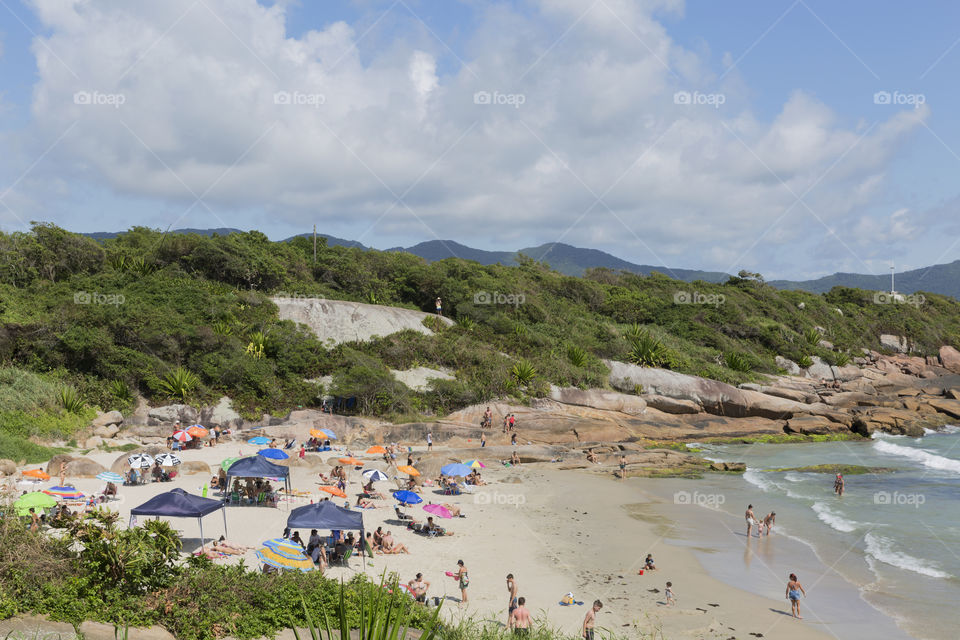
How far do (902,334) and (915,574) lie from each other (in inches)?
2938

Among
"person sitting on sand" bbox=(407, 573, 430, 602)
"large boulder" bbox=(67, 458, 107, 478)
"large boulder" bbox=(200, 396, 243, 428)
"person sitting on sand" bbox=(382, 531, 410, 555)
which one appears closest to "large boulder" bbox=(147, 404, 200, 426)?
"large boulder" bbox=(200, 396, 243, 428)

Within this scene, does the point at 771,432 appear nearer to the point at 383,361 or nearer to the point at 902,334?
the point at 383,361

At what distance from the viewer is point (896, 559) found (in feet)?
58.8

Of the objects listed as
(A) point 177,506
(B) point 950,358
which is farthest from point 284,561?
(B) point 950,358

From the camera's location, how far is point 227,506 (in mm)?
19469

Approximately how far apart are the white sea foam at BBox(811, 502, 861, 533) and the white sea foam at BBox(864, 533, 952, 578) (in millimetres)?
1001

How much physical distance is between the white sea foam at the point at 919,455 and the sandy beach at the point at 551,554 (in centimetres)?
1748

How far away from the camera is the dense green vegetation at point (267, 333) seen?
30.9 m

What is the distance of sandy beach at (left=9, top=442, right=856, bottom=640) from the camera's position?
44.9ft

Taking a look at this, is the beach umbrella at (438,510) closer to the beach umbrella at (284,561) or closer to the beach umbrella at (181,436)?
the beach umbrella at (284,561)

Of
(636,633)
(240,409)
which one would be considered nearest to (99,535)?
(636,633)

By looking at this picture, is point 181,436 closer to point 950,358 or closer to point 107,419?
point 107,419

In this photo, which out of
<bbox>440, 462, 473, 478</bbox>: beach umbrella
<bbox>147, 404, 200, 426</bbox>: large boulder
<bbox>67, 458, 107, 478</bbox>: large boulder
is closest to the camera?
<bbox>67, 458, 107, 478</bbox>: large boulder

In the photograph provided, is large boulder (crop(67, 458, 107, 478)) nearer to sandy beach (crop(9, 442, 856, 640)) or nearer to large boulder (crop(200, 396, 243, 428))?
sandy beach (crop(9, 442, 856, 640))
